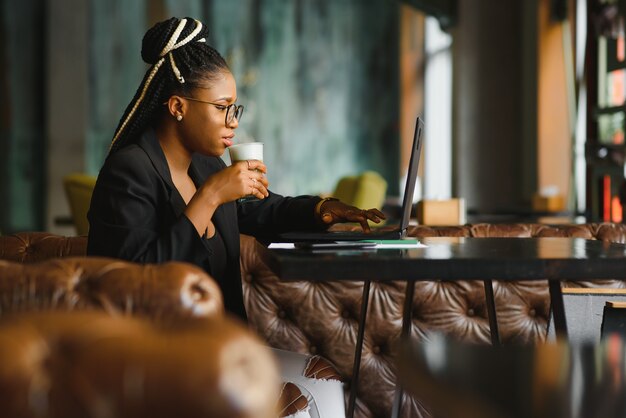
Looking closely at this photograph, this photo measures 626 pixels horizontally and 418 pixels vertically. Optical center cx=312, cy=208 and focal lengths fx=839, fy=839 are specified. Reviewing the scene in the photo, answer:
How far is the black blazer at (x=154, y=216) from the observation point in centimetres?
154

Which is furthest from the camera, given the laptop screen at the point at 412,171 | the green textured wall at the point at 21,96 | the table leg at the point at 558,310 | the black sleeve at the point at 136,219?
the green textured wall at the point at 21,96

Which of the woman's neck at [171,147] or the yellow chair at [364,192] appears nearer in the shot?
the woman's neck at [171,147]

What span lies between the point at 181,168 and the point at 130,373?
3.94 ft

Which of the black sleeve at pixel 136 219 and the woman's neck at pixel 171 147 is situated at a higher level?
the woman's neck at pixel 171 147

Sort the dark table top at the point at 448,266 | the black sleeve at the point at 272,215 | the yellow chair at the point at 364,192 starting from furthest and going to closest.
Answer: the yellow chair at the point at 364,192
the black sleeve at the point at 272,215
the dark table top at the point at 448,266

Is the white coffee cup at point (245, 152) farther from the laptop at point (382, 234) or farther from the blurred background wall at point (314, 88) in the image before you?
the blurred background wall at point (314, 88)

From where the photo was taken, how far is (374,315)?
7.55 ft

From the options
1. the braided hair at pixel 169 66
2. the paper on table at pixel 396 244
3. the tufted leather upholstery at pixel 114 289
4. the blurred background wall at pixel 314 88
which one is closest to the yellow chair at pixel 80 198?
the braided hair at pixel 169 66

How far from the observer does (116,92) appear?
35.4 ft

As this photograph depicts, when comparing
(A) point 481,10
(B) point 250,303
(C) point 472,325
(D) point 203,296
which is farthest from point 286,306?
(A) point 481,10

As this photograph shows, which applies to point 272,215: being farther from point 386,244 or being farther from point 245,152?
point 386,244

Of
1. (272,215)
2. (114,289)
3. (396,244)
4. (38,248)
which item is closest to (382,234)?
(396,244)

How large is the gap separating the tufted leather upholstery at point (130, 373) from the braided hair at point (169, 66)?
1121 millimetres

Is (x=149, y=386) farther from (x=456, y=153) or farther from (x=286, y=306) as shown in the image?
(x=456, y=153)
